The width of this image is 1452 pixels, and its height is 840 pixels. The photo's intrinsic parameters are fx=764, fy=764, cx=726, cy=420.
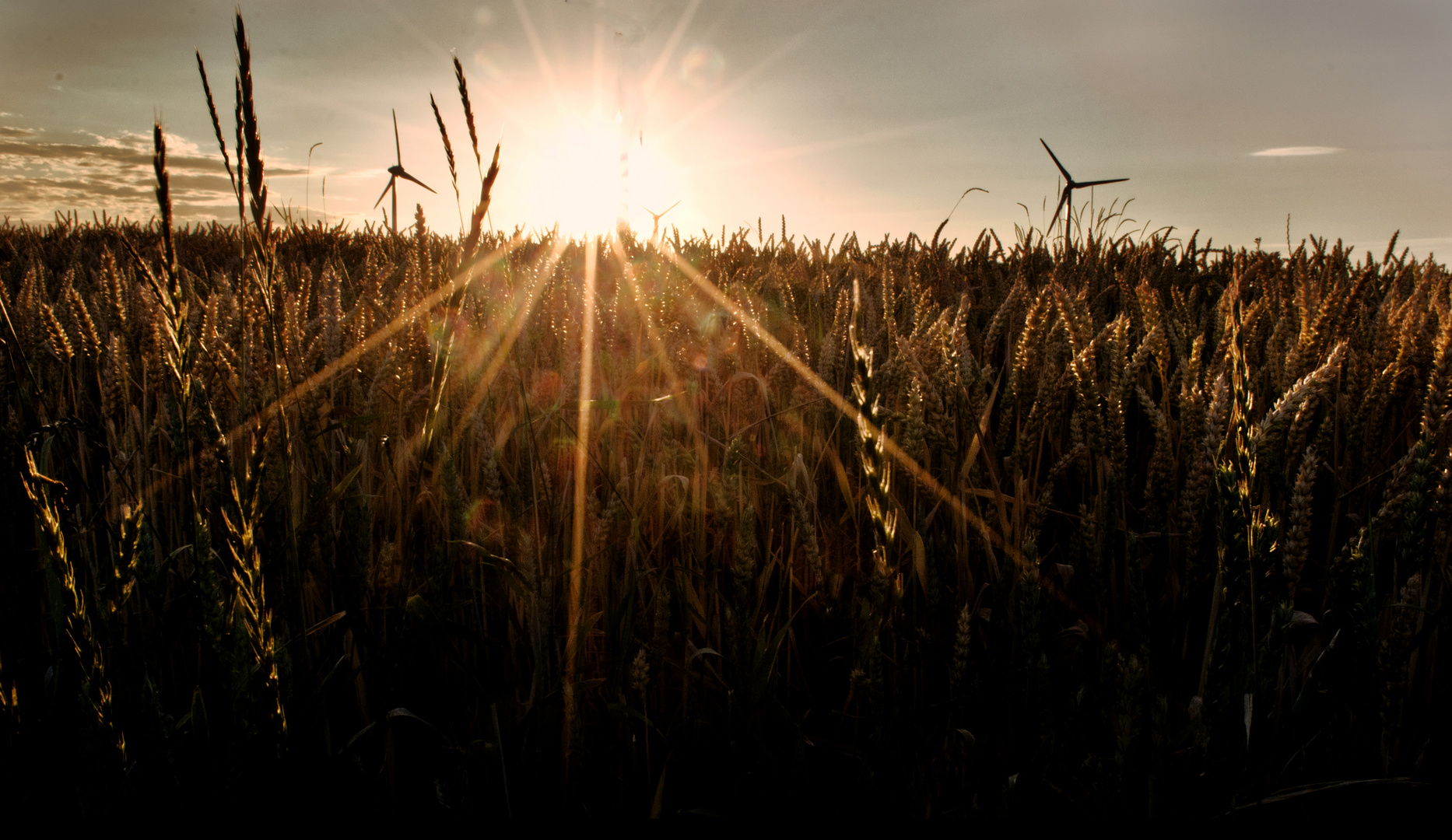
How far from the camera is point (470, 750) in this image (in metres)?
0.95

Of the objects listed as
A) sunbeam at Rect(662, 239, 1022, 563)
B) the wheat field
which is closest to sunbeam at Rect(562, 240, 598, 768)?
the wheat field

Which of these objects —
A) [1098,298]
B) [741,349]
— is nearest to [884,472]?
[741,349]

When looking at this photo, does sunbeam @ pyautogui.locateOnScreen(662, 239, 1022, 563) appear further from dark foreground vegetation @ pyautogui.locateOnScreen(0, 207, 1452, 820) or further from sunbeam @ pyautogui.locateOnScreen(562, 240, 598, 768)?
sunbeam @ pyautogui.locateOnScreen(562, 240, 598, 768)

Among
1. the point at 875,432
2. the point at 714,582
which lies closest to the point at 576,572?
the point at 714,582

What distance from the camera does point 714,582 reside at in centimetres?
114

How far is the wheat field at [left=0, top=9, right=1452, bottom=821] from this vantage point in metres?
0.82

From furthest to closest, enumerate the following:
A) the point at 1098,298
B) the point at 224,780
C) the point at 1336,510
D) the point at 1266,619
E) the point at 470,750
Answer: the point at 1098,298 → the point at 1336,510 → the point at 1266,619 → the point at 470,750 → the point at 224,780

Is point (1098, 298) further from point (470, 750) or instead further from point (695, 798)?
point (470, 750)

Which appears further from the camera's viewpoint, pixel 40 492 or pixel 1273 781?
pixel 1273 781

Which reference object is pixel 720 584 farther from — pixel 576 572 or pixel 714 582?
pixel 576 572

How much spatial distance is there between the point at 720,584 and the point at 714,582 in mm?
295

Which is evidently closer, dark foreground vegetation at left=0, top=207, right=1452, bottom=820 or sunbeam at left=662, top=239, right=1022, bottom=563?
dark foreground vegetation at left=0, top=207, right=1452, bottom=820

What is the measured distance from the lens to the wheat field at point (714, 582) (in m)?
0.82

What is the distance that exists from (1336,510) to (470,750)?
1.50m
